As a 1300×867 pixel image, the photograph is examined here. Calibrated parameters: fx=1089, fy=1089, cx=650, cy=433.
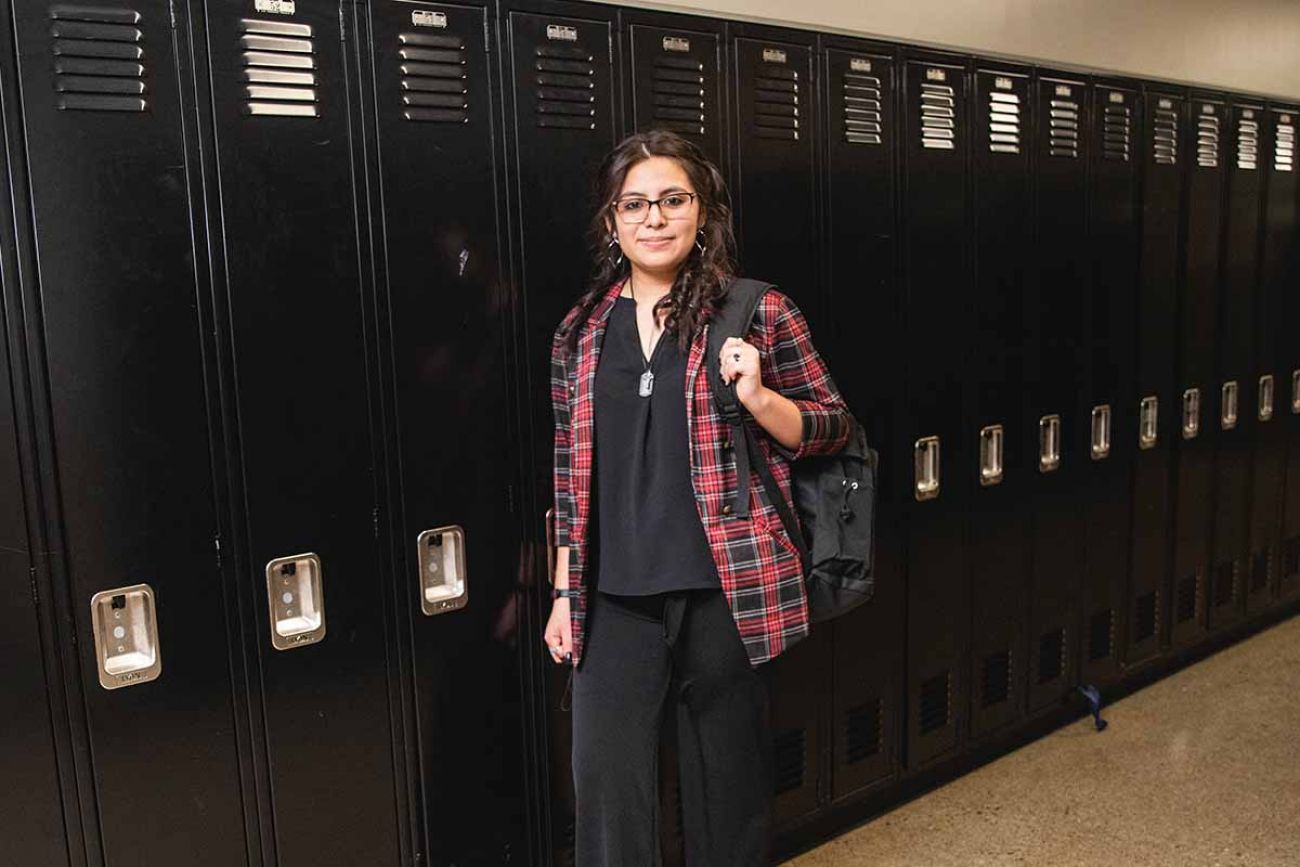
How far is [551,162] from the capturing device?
2318 millimetres

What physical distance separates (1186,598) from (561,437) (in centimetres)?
305

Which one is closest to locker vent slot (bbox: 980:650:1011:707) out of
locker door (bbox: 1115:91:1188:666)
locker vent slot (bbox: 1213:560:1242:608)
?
locker door (bbox: 1115:91:1188:666)

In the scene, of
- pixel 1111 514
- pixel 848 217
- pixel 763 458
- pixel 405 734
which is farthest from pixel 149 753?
pixel 1111 514

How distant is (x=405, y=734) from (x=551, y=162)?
→ 123cm

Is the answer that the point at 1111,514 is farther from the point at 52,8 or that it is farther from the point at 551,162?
the point at 52,8

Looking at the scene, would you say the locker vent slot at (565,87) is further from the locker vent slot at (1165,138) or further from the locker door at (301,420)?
the locker vent slot at (1165,138)

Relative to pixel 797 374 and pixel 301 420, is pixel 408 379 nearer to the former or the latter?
pixel 301 420

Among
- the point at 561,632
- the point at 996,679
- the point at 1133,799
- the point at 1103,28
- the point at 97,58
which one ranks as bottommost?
the point at 1133,799

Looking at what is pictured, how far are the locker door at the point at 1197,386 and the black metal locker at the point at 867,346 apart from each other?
1566mm

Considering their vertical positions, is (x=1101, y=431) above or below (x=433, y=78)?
below

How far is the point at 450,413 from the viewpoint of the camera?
2229mm

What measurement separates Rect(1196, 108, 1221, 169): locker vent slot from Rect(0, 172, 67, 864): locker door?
148 inches

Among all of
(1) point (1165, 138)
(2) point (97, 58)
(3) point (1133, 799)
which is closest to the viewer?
(2) point (97, 58)

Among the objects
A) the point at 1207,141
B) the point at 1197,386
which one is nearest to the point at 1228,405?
the point at 1197,386
